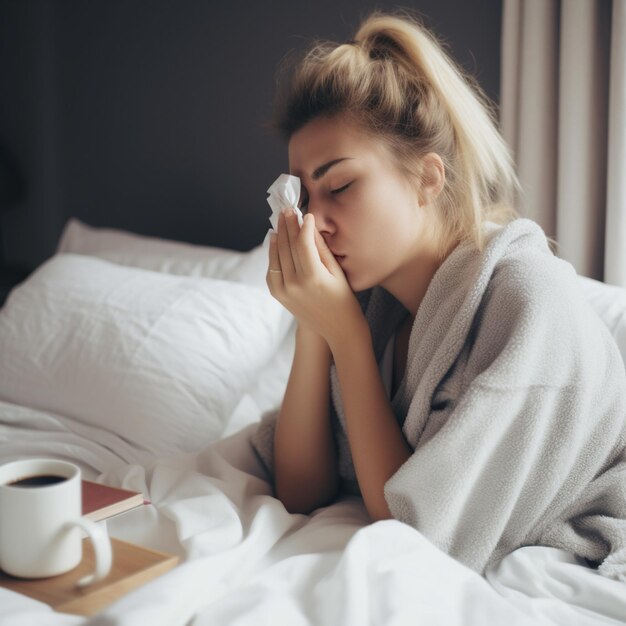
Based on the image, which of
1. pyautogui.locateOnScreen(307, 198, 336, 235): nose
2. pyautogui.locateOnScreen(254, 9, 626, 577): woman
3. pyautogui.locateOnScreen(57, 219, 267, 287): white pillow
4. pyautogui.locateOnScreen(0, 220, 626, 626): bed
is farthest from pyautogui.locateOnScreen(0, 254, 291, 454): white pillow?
pyautogui.locateOnScreen(307, 198, 336, 235): nose

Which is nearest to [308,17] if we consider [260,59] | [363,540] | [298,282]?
[260,59]

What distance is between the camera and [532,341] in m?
0.97

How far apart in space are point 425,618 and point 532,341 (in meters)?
0.35

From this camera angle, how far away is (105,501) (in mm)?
987

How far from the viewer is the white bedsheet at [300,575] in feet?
2.59

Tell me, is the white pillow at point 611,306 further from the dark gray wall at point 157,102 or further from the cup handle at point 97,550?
the cup handle at point 97,550

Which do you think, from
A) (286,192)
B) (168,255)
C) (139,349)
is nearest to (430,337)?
(286,192)

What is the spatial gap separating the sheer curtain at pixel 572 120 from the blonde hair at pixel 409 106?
0.42m

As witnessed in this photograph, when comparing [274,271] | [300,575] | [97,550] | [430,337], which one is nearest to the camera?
[97,550]

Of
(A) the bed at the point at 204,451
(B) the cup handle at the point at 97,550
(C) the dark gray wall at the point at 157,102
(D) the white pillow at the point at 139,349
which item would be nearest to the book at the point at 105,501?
(A) the bed at the point at 204,451

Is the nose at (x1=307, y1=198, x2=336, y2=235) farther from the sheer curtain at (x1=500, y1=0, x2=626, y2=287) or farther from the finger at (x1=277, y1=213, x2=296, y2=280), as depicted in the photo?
the sheer curtain at (x1=500, y1=0, x2=626, y2=287)

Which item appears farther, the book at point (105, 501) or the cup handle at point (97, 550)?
the book at point (105, 501)

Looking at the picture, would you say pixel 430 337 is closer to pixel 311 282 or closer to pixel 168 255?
pixel 311 282

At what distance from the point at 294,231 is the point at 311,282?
3.2 inches
